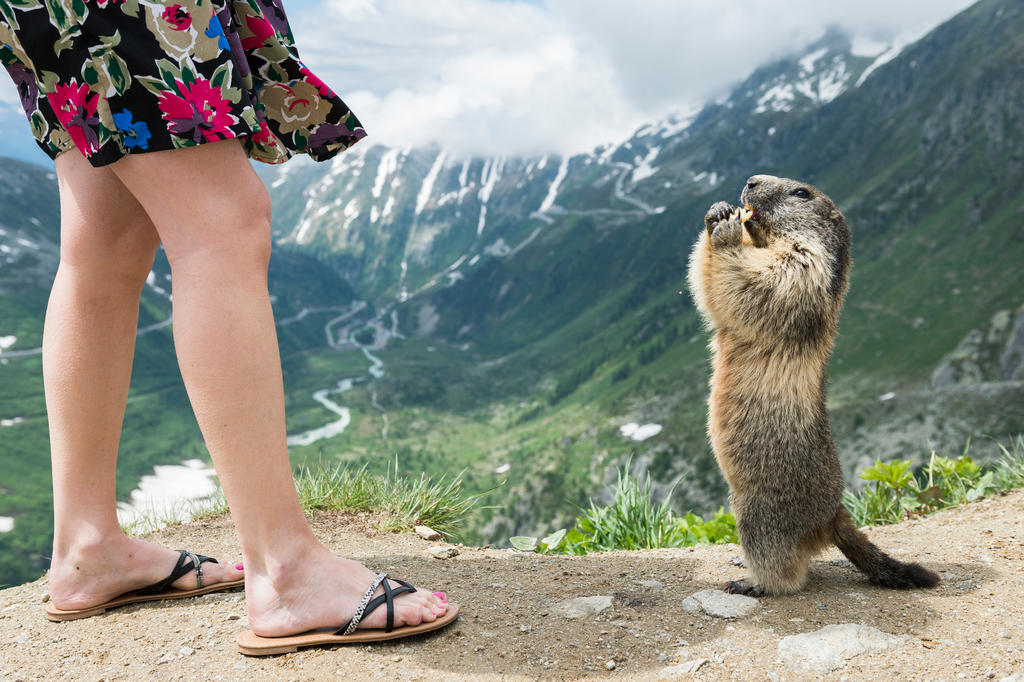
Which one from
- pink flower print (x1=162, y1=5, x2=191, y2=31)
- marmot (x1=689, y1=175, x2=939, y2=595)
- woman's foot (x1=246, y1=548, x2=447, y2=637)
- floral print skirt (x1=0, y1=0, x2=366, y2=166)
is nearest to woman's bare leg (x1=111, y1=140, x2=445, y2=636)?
woman's foot (x1=246, y1=548, x2=447, y2=637)

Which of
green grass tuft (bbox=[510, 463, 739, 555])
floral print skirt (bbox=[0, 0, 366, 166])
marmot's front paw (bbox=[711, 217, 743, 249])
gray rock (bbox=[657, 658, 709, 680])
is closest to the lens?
floral print skirt (bbox=[0, 0, 366, 166])

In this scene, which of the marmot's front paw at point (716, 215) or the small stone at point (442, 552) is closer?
the marmot's front paw at point (716, 215)

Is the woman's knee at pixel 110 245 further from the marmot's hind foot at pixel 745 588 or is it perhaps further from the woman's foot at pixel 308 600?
the marmot's hind foot at pixel 745 588

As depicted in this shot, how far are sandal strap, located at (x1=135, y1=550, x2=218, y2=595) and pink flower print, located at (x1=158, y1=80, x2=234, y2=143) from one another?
2.39m

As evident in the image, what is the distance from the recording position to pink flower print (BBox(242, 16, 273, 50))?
10.6 ft

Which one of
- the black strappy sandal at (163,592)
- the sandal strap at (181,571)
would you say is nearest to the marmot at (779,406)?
the black strappy sandal at (163,592)

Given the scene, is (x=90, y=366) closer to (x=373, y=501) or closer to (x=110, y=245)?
(x=110, y=245)

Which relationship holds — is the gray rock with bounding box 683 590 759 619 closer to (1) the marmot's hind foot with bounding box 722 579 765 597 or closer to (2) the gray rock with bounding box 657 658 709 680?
(1) the marmot's hind foot with bounding box 722 579 765 597

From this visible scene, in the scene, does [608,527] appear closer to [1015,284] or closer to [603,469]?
[603,469]

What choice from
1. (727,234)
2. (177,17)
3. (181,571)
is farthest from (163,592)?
(727,234)

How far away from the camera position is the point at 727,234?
13.4 ft

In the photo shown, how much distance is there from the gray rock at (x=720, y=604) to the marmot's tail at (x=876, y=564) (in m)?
0.62

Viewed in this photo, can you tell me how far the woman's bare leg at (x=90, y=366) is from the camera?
11.4 ft

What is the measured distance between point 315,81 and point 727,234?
2351 mm
